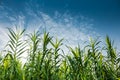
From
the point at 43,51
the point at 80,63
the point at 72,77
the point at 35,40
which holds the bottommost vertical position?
the point at 72,77

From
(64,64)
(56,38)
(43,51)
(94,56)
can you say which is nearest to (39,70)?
(43,51)

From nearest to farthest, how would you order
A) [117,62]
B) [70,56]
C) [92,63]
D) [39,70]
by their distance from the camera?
[39,70], [70,56], [92,63], [117,62]

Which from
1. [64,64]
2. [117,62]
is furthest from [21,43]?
[117,62]

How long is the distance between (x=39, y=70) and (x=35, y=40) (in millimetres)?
1143

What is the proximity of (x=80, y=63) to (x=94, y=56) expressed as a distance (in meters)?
0.81

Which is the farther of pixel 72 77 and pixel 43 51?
pixel 43 51

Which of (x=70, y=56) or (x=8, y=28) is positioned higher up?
(x=8, y=28)

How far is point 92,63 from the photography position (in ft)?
16.5

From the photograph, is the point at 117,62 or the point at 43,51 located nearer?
the point at 43,51

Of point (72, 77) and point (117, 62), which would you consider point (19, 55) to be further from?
point (117, 62)

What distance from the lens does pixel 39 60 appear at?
4480 millimetres

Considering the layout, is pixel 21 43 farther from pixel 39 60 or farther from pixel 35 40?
pixel 39 60

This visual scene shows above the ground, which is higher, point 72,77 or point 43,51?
point 43,51

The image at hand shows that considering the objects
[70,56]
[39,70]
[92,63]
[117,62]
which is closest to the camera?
[39,70]
